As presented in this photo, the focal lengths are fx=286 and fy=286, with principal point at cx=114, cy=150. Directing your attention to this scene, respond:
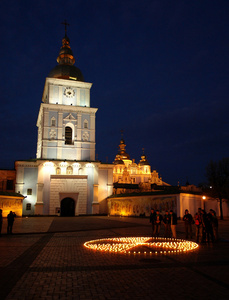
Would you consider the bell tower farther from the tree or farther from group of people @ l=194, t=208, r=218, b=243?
group of people @ l=194, t=208, r=218, b=243

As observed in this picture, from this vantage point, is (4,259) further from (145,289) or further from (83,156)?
(83,156)

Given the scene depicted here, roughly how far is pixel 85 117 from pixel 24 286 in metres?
44.8

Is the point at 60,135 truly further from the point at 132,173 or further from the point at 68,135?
the point at 132,173

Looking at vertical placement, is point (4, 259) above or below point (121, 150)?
below

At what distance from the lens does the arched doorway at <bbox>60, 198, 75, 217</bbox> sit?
49.4 m

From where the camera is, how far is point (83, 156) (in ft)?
161

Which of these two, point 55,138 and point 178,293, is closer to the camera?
point 178,293

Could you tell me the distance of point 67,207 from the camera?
50.4 metres

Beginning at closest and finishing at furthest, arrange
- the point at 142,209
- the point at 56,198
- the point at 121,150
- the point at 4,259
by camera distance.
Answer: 1. the point at 4,259
2. the point at 142,209
3. the point at 56,198
4. the point at 121,150

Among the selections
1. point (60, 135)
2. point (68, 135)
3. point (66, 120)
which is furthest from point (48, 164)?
point (66, 120)

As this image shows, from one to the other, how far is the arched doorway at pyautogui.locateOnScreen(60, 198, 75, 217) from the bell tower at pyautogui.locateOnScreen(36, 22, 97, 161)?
7.94 m

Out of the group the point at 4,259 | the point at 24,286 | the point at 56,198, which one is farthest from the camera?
the point at 56,198

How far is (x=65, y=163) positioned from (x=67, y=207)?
8.81 metres

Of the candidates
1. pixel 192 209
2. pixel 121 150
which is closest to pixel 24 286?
pixel 192 209
